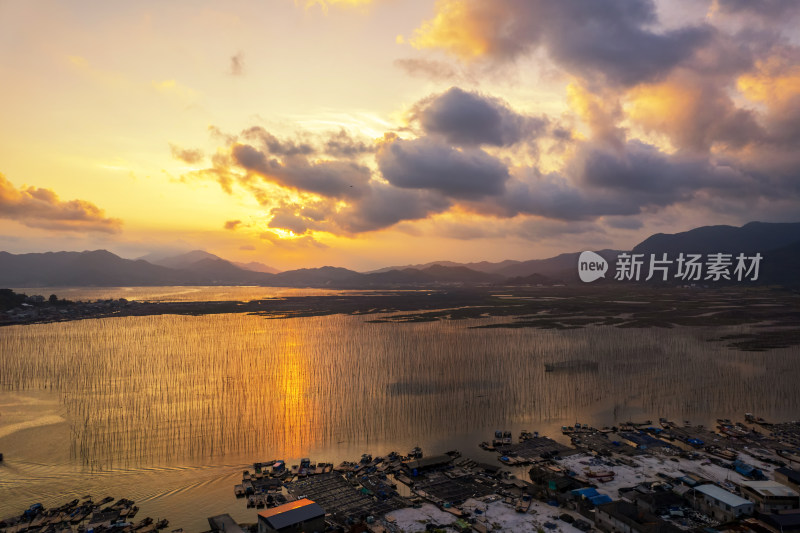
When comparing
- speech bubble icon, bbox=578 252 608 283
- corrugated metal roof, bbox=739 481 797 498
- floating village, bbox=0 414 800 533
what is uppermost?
speech bubble icon, bbox=578 252 608 283

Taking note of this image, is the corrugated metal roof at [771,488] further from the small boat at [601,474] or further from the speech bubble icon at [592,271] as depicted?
the speech bubble icon at [592,271]

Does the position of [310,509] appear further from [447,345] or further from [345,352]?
[447,345]

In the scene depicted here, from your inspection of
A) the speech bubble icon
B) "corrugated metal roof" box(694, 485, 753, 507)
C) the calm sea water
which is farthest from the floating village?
the speech bubble icon

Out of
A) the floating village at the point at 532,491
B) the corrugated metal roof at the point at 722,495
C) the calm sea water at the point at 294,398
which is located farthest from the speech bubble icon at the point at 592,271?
the corrugated metal roof at the point at 722,495

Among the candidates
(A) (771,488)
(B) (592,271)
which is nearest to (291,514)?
(A) (771,488)

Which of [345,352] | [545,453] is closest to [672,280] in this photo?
[345,352]

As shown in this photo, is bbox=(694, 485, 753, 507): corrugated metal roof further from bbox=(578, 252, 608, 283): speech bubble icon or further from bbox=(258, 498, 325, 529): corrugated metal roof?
bbox=(578, 252, 608, 283): speech bubble icon
